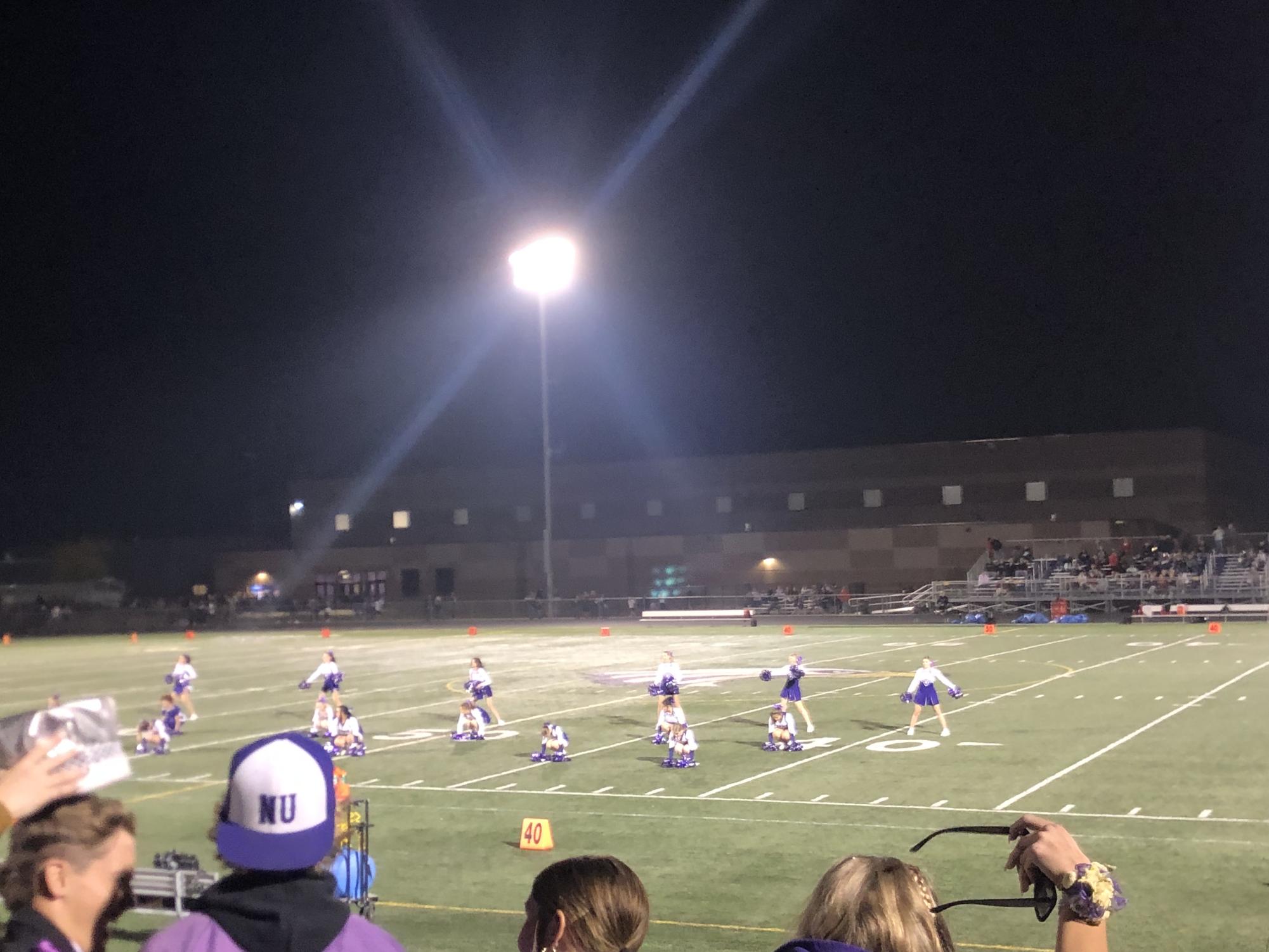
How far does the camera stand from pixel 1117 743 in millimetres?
19297

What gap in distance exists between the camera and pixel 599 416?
259ft

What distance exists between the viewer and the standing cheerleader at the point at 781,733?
19578 mm

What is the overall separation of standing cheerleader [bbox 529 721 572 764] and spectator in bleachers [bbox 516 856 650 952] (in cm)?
1640

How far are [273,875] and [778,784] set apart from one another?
1475 centimetres

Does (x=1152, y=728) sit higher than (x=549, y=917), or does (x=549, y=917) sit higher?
(x=549, y=917)

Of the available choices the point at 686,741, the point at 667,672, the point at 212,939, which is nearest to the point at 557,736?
the point at 686,741

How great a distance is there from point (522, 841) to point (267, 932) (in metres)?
11.1

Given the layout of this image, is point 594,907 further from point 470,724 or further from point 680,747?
point 470,724

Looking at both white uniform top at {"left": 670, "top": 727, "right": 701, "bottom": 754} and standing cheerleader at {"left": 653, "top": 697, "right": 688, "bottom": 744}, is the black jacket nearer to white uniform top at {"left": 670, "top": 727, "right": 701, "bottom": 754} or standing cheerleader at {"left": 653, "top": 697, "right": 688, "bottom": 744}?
standing cheerleader at {"left": 653, "top": 697, "right": 688, "bottom": 744}

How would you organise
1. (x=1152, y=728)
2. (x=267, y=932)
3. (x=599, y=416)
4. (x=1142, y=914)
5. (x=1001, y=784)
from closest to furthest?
(x=267, y=932)
(x=1142, y=914)
(x=1001, y=784)
(x=1152, y=728)
(x=599, y=416)

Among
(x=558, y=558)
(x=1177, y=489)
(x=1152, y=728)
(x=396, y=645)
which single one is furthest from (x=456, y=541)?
(x=1152, y=728)

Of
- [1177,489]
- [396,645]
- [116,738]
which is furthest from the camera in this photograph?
[1177,489]

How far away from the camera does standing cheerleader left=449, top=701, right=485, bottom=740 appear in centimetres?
2205

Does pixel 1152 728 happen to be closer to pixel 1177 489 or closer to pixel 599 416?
pixel 1177 489
